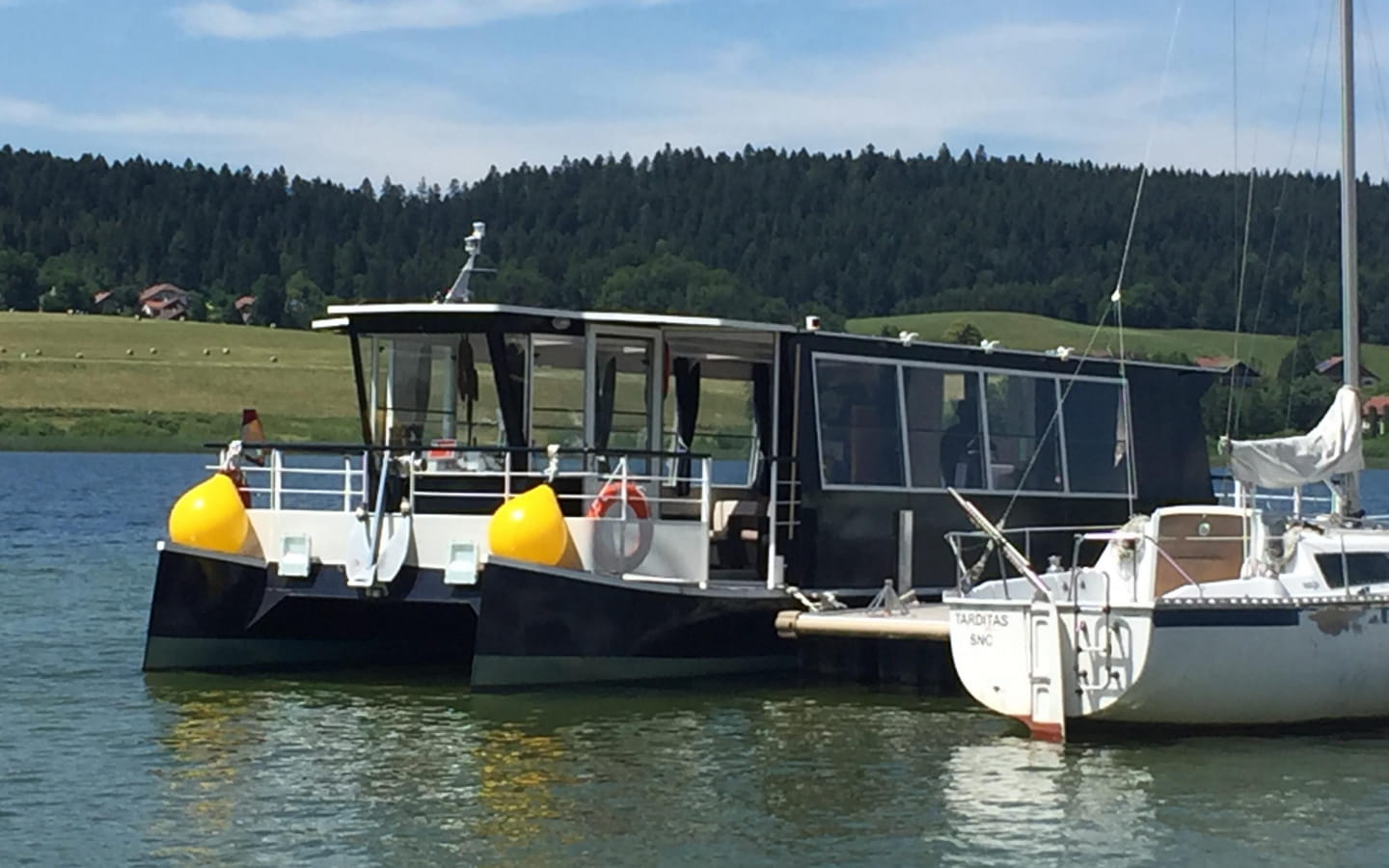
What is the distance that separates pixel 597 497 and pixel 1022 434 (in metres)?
5.29

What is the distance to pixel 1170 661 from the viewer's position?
1683cm

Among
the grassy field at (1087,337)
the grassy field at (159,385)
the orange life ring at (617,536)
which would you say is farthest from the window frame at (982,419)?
the grassy field at (1087,337)

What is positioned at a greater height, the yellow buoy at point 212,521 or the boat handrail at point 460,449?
the boat handrail at point 460,449

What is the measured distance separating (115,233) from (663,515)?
6367 inches

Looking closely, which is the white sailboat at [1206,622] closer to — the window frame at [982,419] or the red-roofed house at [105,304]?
the window frame at [982,419]

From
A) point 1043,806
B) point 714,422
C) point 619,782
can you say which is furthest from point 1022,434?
point 619,782

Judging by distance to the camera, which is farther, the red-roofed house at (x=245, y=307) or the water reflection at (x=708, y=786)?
the red-roofed house at (x=245, y=307)

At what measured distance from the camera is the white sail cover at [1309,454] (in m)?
19.5

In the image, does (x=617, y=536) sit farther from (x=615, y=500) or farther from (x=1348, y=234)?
Result: (x=1348, y=234)

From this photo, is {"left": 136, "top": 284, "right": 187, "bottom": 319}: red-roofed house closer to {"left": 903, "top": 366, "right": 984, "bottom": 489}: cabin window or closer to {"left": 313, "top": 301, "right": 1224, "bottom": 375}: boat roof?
{"left": 903, "top": 366, "right": 984, "bottom": 489}: cabin window

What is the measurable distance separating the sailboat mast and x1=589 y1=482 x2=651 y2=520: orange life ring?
648cm

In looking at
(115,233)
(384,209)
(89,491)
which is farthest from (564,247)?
(89,491)

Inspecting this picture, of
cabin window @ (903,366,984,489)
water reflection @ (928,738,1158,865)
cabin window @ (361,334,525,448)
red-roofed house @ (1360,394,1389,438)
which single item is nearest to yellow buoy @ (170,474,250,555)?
cabin window @ (361,334,525,448)

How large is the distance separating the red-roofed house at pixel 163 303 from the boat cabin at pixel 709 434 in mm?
125663
